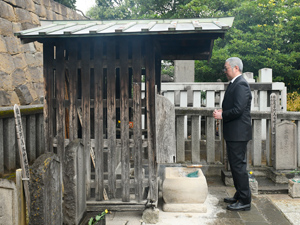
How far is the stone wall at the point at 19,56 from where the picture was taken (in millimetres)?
8102

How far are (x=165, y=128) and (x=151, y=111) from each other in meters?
0.36

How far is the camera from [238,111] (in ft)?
14.8

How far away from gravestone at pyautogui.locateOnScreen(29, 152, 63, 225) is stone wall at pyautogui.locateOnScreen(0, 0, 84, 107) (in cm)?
572

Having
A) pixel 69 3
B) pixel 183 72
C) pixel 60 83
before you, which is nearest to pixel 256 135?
pixel 60 83

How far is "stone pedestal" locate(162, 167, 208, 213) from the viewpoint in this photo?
464 cm

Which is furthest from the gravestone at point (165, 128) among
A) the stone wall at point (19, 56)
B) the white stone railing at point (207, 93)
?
the stone wall at point (19, 56)

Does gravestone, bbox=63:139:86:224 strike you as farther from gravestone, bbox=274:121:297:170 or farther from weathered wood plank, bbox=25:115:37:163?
gravestone, bbox=274:121:297:170

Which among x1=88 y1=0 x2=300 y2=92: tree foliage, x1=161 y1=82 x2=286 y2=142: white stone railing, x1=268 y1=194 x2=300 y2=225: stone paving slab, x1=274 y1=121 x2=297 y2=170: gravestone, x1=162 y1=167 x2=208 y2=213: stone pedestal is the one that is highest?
x1=88 y1=0 x2=300 y2=92: tree foliage

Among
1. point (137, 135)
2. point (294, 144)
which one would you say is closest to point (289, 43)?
point (294, 144)

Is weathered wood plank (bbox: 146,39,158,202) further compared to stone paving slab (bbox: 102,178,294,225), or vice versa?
weathered wood plank (bbox: 146,39,158,202)

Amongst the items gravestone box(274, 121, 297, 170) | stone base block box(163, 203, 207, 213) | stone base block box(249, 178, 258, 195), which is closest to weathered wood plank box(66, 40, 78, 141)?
stone base block box(163, 203, 207, 213)

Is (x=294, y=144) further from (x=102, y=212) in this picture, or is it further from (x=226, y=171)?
(x=102, y=212)

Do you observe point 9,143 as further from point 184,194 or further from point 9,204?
point 184,194

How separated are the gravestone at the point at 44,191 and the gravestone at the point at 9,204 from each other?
0.94ft
